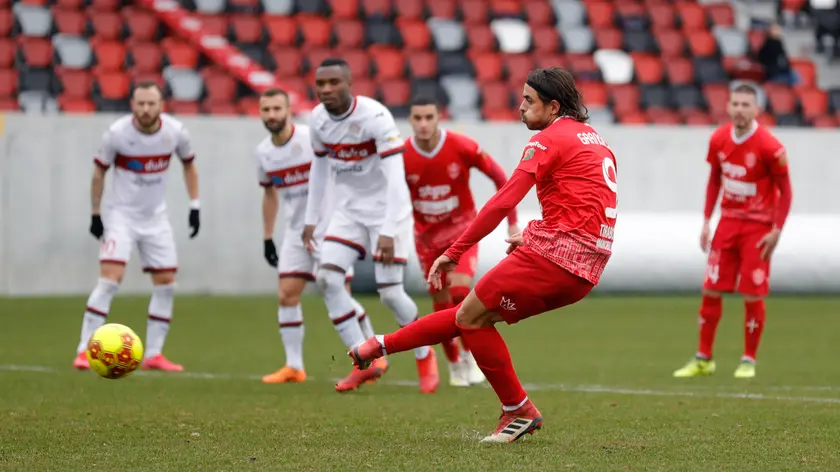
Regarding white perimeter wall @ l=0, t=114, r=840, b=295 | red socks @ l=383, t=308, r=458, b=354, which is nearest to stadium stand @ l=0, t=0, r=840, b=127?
white perimeter wall @ l=0, t=114, r=840, b=295

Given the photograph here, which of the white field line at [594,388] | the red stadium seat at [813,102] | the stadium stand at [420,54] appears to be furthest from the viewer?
the red stadium seat at [813,102]

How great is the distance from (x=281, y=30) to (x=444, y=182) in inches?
476

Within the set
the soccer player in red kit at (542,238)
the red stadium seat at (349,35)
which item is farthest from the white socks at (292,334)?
the red stadium seat at (349,35)

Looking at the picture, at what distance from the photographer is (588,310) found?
1641cm

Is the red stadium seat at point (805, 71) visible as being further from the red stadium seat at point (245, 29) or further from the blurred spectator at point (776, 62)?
the red stadium seat at point (245, 29)

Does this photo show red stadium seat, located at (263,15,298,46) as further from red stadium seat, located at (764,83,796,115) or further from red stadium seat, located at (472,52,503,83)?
red stadium seat, located at (764,83,796,115)

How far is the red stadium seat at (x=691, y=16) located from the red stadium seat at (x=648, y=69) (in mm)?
1450

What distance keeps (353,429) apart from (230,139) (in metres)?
11.6

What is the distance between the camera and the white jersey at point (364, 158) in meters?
8.38

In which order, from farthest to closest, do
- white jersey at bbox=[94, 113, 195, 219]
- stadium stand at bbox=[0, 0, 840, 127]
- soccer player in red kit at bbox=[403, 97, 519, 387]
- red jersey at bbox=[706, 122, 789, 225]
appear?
1. stadium stand at bbox=[0, 0, 840, 127]
2. white jersey at bbox=[94, 113, 195, 219]
3. red jersey at bbox=[706, 122, 789, 225]
4. soccer player in red kit at bbox=[403, 97, 519, 387]

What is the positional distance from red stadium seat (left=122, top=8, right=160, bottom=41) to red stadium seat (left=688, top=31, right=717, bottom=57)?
30.5 feet

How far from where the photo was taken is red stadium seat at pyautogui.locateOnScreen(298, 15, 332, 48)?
20672 mm

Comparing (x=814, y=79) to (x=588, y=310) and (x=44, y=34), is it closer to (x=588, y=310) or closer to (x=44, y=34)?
(x=588, y=310)

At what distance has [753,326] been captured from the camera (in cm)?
977
